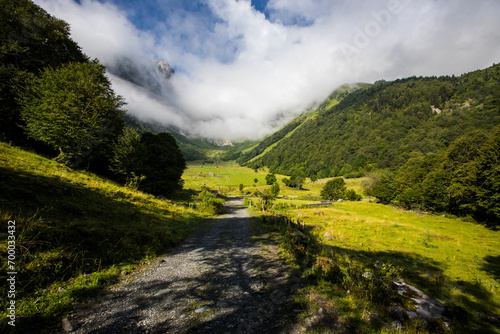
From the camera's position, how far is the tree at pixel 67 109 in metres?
17.5

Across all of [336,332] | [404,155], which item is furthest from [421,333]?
[404,155]

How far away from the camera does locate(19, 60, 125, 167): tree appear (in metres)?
17.5

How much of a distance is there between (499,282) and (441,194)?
5309 centimetres

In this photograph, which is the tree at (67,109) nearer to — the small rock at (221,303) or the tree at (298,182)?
the small rock at (221,303)

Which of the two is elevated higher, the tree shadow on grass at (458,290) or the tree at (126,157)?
the tree at (126,157)

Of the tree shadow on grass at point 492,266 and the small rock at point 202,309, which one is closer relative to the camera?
the small rock at point 202,309

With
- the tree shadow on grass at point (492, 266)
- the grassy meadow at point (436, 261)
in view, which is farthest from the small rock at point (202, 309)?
the tree shadow on grass at point (492, 266)

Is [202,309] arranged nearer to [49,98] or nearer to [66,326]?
[66,326]

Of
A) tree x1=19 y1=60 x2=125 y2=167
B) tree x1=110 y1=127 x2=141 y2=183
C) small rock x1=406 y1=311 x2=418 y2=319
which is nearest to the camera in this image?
small rock x1=406 y1=311 x2=418 y2=319

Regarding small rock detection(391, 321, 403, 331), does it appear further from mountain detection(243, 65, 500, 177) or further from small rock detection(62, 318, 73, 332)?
mountain detection(243, 65, 500, 177)

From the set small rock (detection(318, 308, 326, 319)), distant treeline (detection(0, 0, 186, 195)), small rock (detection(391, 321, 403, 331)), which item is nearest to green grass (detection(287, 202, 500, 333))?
small rock (detection(391, 321, 403, 331))

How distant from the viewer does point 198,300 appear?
551 centimetres

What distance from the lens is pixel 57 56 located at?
2525 centimetres

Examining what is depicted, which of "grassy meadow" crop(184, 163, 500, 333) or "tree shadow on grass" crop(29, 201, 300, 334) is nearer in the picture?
"tree shadow on grass" crop(29, 201, 300, 334)
